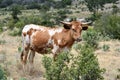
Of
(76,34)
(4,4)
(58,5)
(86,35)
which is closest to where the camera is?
(76,34)

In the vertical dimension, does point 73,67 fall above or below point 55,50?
above

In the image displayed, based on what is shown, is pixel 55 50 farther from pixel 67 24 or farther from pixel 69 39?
pixel 67 24

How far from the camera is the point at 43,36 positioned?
11.4 metres

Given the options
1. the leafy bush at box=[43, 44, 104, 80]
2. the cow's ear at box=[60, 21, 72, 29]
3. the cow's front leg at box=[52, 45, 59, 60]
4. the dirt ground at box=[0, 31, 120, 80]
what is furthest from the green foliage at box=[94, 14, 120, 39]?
the leafy bush at box=[43, 44, 104, 80]

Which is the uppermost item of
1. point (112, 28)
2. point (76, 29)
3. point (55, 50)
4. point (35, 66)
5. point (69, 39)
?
point (76, 29)

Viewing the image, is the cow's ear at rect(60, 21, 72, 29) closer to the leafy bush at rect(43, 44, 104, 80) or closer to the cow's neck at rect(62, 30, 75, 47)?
the cow's neck at rect(62, 30, 75, 47)

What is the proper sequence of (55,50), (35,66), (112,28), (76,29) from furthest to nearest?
(112,28)
(35,66)
(55,50)
(76,29)

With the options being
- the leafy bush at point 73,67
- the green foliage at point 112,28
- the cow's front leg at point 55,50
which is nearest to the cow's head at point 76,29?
the cow's front leg at point 55,50

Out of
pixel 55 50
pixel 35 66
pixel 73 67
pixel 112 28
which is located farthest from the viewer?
pixel 112 28

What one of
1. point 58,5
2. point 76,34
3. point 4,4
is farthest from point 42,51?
point 4,4

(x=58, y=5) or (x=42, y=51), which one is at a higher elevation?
(x=42, y=51)

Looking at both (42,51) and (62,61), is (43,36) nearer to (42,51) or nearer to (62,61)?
(42,51)

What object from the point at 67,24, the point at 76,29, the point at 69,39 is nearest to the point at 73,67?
the point at 76,29

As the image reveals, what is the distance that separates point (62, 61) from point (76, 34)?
2472mm
